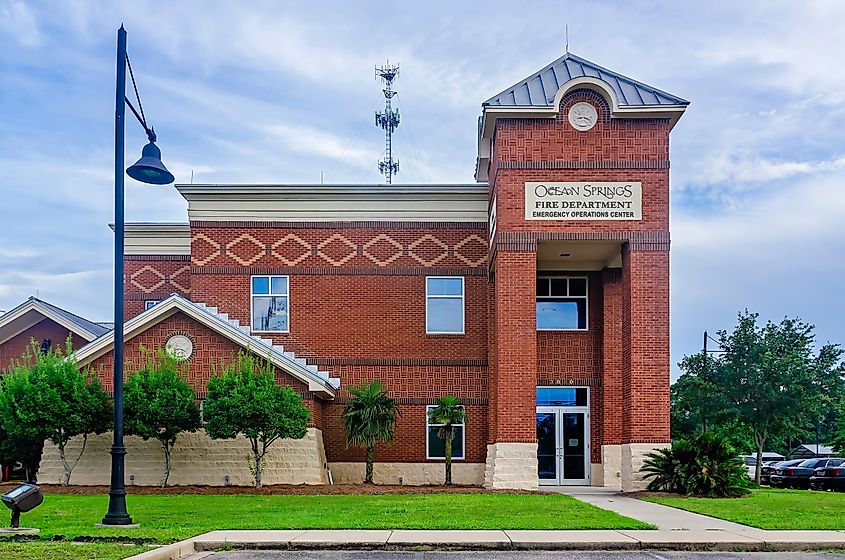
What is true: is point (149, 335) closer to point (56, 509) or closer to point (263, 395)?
point (263, 395)

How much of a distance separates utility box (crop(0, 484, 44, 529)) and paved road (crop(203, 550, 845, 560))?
300cm

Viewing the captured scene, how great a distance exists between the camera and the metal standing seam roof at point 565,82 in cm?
2461

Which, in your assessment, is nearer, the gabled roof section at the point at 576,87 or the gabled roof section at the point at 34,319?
the gabled roof section at the point at 576,87

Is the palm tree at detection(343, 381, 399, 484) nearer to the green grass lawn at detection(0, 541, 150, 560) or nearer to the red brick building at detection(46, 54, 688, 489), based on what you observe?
the red brick building at detection(46, 54, 688, 489)

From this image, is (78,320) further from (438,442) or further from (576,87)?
(576,87)

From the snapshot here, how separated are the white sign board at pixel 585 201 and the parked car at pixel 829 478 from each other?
15495mm

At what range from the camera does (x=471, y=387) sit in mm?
27984

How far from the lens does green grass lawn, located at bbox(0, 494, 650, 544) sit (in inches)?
569

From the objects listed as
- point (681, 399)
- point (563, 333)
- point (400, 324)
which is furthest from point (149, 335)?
point (681, 399)

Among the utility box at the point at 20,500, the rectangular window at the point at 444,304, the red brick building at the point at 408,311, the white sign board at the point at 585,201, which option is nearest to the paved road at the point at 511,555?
the utility box at the point at 20,500

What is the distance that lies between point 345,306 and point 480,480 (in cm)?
627

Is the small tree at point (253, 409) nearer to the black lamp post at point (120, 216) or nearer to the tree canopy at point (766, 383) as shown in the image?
the black lamp post at point (120, 216)

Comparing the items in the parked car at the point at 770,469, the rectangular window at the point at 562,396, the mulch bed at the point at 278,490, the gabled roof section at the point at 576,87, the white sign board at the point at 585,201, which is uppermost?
the gabled roof section at the point at 576,87

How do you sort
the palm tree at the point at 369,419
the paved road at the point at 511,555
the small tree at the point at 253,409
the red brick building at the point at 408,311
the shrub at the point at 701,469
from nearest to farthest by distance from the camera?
Result: the paved road at the point at 511,555
the shrub at the point at 701,469
the small tree at the point at 253,409
the palm tree at the point at 369,419
the red brick building at the point at 408,311
